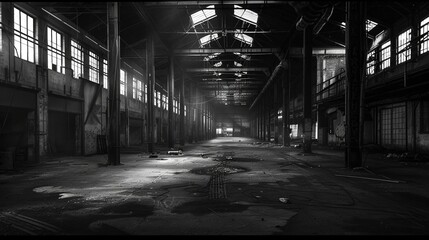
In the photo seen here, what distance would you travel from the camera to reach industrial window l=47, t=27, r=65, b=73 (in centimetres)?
1343

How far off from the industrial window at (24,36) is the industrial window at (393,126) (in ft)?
57.6

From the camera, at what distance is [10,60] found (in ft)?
34.9

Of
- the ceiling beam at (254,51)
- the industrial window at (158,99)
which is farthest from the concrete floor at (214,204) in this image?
the industrial window at (158,99)

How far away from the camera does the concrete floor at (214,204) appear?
12.6 feet

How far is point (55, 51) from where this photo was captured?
13.9 metres

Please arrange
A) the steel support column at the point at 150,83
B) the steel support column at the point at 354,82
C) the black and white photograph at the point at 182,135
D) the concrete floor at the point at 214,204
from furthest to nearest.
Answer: the steel support column at the point at 150,83
the steel support column at the point at 354,82
the black and white photograph at the point at 182,135
the concrete floor at the point at 214,204

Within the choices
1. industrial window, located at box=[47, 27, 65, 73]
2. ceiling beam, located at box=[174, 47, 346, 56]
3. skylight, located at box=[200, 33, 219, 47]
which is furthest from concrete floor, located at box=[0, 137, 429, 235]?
skylight, located at box=[200, 33, 219, 47]

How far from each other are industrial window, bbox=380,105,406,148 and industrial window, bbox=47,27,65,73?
56.3 feet

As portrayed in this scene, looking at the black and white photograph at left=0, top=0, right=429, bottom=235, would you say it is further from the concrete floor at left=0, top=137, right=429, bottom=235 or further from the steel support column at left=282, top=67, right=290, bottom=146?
the steel support column at left=282, top=67, right=290, bottom=146

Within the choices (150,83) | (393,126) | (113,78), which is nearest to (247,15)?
(150,83)

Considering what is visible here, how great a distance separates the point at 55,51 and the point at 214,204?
12.5m

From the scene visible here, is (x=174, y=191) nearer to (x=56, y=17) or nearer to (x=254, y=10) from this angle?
(x=56, y=17)

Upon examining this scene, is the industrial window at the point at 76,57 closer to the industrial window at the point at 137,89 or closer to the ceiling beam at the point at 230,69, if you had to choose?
the industrial window at the point at 137,89

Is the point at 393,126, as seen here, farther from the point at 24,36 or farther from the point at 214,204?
the point at 24,36
